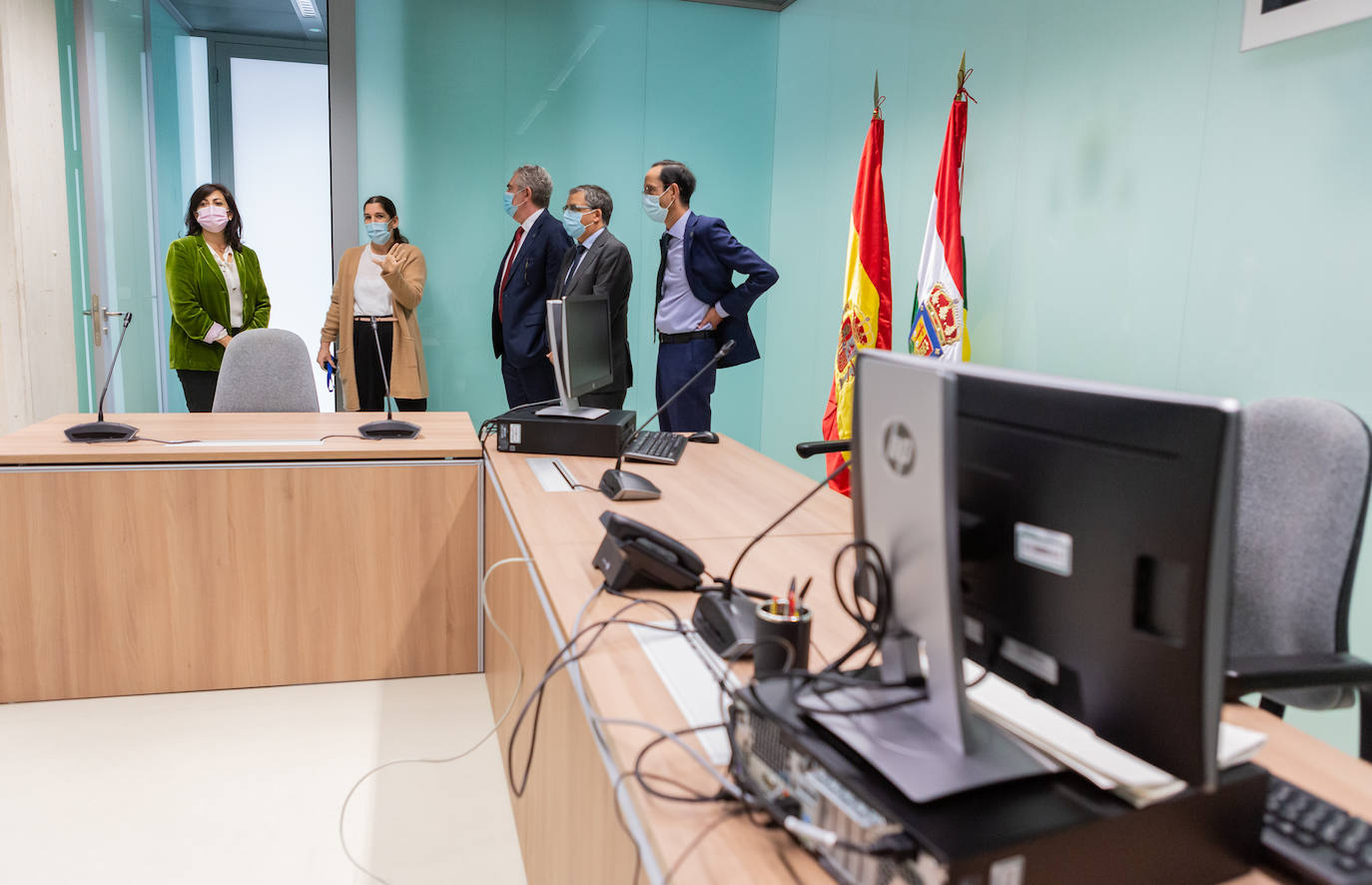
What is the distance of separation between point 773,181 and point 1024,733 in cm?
500

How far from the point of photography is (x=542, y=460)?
2584 millimetres

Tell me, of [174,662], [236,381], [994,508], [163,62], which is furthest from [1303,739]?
[163,62]

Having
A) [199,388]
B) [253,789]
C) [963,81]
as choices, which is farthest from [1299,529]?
[199,388]

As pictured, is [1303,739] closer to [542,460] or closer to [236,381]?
[542,460]

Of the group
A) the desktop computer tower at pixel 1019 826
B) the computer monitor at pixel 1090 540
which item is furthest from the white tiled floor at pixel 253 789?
the computer monitor at pixel 1090 540

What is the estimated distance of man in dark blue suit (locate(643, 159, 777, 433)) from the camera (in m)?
3.94

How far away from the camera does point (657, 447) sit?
2.70 metres

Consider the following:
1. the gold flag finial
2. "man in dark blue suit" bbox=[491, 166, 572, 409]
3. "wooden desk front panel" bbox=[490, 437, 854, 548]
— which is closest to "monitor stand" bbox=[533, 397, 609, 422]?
"wooden desk front panel" bbox=[490, 437, 854, 548]

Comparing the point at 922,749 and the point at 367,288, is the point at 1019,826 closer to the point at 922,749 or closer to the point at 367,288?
the point at 922,749

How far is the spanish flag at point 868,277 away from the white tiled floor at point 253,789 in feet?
6.41

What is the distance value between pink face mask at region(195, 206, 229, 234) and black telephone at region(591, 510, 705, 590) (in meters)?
3.42

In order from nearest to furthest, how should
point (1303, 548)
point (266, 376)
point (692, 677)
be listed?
point (692, 677) → point (1303, 548) → point (266, 376)

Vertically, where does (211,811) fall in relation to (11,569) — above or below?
below

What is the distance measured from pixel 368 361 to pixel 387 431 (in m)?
1.95
